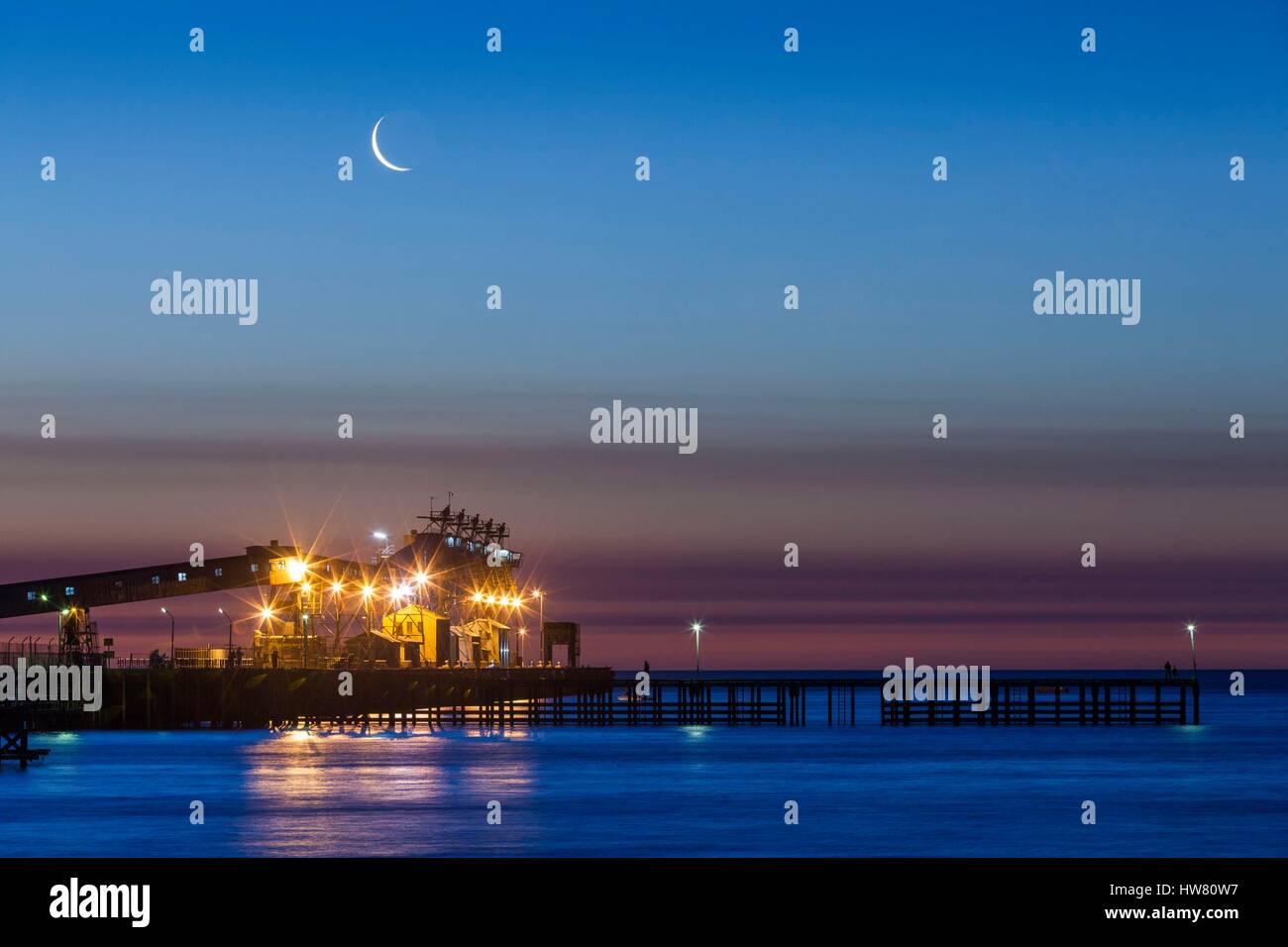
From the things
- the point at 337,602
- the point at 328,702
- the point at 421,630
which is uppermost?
the point at 337,602

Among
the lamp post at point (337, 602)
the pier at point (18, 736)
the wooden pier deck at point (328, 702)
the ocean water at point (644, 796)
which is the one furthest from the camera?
the lamp post at point (337, 602)

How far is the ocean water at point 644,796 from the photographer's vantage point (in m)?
50.7

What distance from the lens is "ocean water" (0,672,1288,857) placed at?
5066 centimetres

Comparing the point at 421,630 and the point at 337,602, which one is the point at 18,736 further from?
the point at 421,630

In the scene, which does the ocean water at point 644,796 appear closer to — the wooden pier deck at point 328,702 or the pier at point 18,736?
the pier at point 18,736

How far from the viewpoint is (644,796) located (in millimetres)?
65000

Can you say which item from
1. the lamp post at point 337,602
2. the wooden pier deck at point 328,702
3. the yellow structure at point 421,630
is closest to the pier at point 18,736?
the wooden pier deck at point 328,702

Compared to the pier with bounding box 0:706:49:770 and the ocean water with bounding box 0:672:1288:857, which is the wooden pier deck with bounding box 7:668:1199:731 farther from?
the pier with bounding box 0:706:49:770

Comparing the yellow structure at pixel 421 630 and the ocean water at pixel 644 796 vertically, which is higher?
the yellow structure at pixel 421 630

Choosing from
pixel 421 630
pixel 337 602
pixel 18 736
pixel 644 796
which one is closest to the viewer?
pixel 644 796

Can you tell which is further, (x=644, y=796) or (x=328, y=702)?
(x=328, y=702)

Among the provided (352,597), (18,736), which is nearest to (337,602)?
(352,597)
